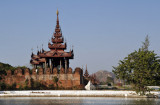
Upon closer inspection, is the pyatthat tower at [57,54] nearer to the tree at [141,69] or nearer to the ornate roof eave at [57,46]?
the ornate roof eave at [57,46]

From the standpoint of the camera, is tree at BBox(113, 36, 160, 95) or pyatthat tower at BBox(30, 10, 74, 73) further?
pyatthat tower at BBox(30, 10, 74, 73)

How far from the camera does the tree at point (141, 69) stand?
118 ft

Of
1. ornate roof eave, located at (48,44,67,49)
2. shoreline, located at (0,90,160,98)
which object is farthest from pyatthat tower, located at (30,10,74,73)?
shoreline, located at (0,90,160,98)

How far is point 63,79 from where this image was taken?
4600 centimetres

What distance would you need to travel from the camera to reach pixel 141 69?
3666 centimetres

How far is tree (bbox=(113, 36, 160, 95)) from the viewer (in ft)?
118

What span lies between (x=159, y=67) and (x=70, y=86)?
558 inches

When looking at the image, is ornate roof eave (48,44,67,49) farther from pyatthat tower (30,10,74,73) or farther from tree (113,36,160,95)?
tree (113,36,160,95)

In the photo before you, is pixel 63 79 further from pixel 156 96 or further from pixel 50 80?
pixel 156 96

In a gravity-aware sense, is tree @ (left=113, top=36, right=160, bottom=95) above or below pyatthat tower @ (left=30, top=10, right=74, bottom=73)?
below

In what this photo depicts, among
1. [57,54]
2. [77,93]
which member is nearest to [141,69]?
[77,93]

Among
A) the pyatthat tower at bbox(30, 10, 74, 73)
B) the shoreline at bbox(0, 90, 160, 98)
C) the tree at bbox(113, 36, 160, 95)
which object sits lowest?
the shoreline at bbox(0, 90, 160, 98)

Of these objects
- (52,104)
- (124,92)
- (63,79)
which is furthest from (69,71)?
(52,104)

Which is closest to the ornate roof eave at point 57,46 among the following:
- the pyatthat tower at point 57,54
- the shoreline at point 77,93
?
the pyatthat tower at point 57,54
